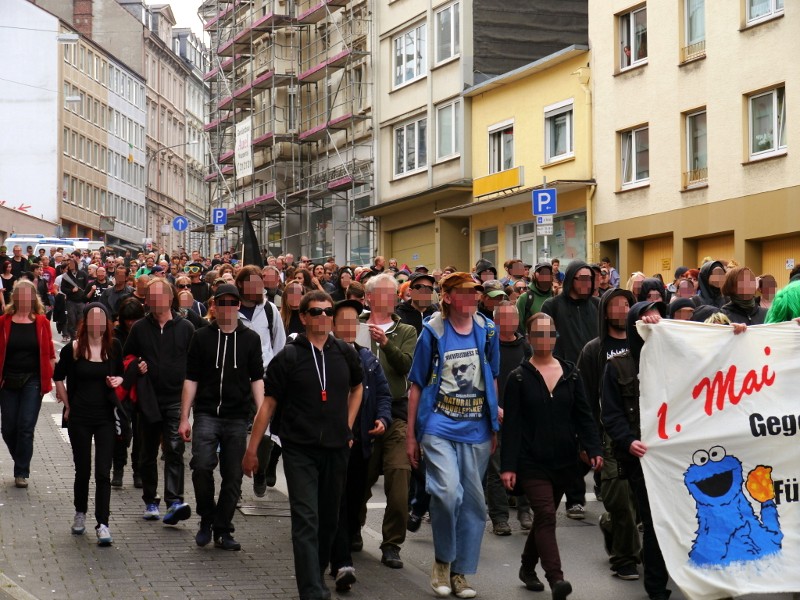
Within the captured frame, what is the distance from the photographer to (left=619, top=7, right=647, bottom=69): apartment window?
105 feet

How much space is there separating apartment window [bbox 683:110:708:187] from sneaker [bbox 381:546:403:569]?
2163 centimetres

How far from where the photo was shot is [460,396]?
28.9 feet

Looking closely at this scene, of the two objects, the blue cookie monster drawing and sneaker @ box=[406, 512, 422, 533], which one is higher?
the blue cookie monster drawing

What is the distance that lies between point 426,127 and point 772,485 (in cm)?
3491

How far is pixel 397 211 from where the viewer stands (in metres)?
44.3

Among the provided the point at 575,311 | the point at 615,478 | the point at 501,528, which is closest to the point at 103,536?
the point at 501,528

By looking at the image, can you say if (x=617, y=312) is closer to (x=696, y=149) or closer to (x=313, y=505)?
(x=313, y=505)

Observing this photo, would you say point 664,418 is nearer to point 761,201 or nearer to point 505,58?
point 761,201

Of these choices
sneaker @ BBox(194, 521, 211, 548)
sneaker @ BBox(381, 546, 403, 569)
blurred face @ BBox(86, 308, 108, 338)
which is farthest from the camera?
blurred face @ BBox(86, 308, 108, 338)

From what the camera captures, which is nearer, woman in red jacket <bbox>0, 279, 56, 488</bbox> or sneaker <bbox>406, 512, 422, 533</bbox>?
sneaker <bbox>406, 512, 422, 533</bbox>

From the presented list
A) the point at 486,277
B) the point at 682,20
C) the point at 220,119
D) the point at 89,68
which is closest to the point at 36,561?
the point at 486,277

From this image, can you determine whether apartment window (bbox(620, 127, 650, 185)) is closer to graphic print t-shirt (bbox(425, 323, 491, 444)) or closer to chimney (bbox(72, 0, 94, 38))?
graphic print t-shirt (bbox(425, 323, 491, 444))

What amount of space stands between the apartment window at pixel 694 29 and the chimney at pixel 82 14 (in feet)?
226

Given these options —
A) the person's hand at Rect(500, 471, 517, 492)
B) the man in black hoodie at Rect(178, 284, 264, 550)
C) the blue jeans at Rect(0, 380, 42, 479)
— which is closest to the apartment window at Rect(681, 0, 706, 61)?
the blue jeans at Rect(0, 380, 42, 479)
